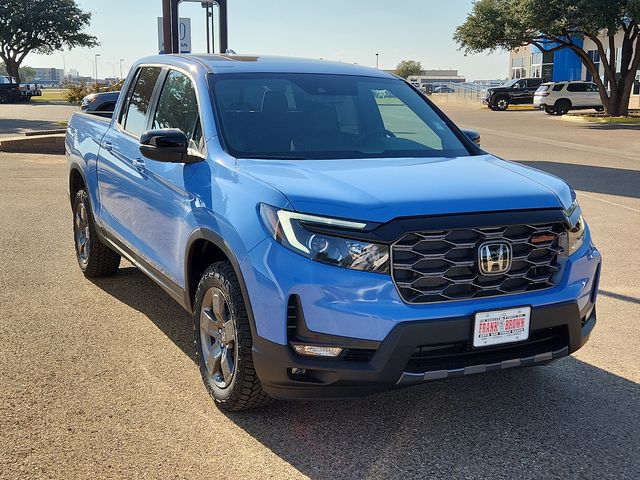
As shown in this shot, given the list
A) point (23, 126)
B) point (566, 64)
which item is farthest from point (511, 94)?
point (23, 126)

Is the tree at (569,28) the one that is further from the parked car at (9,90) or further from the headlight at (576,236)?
the parked car at (9,90)

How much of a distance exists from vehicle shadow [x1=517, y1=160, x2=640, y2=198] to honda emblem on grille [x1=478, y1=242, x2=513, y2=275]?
9.01 m

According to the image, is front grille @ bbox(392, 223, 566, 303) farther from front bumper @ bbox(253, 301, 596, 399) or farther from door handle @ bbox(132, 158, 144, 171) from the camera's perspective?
door handle @ bbox(132, 158, 144, 171)

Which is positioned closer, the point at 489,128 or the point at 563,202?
the point at 563,202

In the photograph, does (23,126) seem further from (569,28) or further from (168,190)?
(168,190)

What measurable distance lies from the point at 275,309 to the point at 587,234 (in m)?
1.75

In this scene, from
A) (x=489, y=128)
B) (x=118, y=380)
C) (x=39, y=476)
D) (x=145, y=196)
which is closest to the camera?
(x=39, y=476)

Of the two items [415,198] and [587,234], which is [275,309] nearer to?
[415,198]

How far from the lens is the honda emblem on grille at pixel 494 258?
328 centimetres

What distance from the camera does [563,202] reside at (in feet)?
11.8

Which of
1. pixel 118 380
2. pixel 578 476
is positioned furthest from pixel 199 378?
pixel 578 476

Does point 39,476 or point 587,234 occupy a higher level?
point 587,234

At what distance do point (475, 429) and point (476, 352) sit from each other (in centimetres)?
52

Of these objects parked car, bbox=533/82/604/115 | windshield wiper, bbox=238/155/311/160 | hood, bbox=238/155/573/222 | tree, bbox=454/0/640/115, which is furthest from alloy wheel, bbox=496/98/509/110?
windshield wiper, bbox=238/155/311/160
